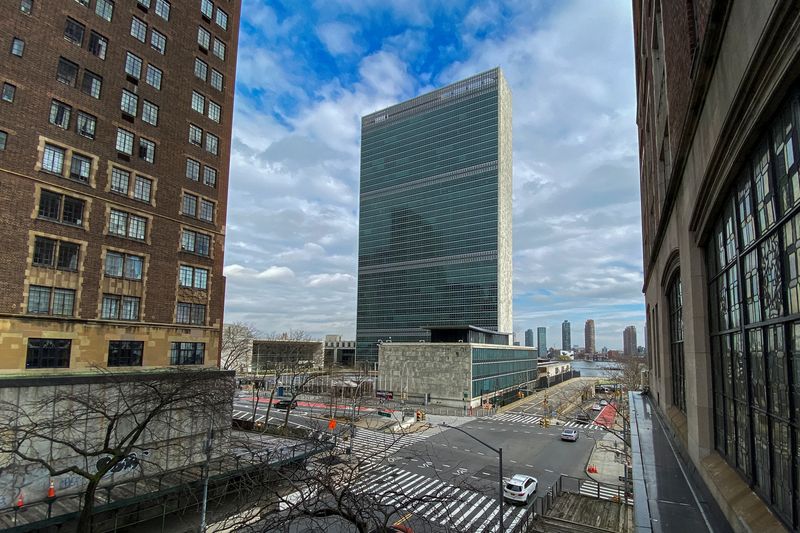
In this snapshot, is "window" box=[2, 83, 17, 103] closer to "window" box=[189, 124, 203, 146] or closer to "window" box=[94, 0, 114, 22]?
"window" box=[94, 0, 114, 22]

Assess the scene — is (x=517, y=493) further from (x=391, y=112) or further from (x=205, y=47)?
(x=391, y=112)

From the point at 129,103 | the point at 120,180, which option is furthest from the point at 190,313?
the point at 129,103

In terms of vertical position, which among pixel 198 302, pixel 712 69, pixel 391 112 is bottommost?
pixel 198 302

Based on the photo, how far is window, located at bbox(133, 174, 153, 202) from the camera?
31.9m

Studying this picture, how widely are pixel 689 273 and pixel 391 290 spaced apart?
159 m

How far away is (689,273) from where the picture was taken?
11508 mm

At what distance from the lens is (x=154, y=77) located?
3391cm

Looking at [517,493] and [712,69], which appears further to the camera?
[517,493]

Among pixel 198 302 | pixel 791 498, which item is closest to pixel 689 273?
pixel 791 498

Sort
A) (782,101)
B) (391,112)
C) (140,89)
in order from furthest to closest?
1. (391,112)
2. (140,89)
3. (782,101)

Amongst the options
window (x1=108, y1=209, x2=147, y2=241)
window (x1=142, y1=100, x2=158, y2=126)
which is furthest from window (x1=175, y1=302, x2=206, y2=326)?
window (x1=142, y1=100, x2=158, y2=126)

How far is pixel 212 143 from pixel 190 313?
46.9ft

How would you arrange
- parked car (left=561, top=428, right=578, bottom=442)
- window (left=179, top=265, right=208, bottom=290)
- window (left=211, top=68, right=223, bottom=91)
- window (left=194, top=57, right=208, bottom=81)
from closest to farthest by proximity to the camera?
window (left=179, top=265, right=208, bottom=290) < window (left=194, top=57, right=208, bottom=81) < window (left=211, top=68, right=223, bottom=91) < parked car (left=561, top=428, right=578, bottom=442)

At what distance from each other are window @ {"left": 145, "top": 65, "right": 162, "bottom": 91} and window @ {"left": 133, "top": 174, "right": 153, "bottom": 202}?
7.30 metres
